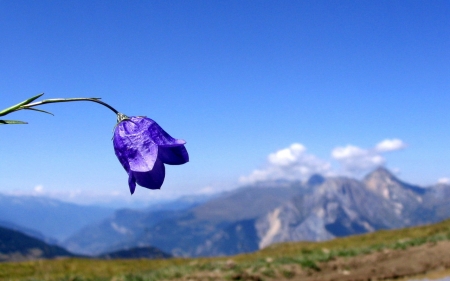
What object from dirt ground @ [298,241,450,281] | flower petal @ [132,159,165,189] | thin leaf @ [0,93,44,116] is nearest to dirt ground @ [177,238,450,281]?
dirt ground @ [298,241,450,281]

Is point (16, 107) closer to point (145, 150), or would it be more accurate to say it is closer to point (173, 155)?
point (145, 150)

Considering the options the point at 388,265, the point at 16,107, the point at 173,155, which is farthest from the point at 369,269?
the point at 16,107

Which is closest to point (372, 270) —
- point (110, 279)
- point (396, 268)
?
point (396, 268)

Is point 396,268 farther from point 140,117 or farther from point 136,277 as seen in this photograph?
point 140,117

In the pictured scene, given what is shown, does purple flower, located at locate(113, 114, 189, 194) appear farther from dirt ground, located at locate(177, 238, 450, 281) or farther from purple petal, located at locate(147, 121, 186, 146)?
dirt ground, located at locate(177, 238, 450, 281)

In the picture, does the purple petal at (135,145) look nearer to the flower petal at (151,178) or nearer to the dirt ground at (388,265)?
the flower petal at (151,178)
